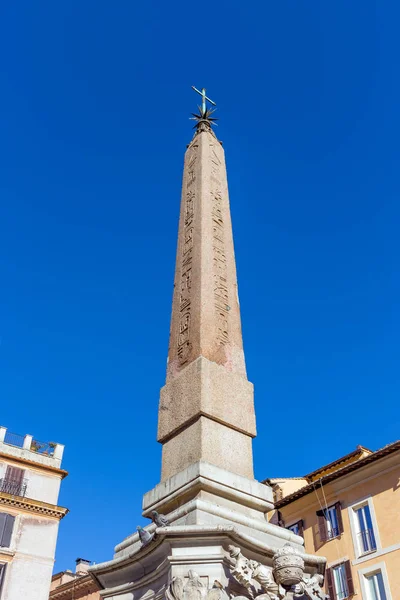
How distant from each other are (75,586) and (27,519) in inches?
222

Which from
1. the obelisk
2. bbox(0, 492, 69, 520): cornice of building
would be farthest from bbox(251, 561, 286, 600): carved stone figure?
bbox(0, 492, 69, 520): cornice of building

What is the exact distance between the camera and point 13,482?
21.1 m

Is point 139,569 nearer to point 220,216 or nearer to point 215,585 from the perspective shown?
point 215,585

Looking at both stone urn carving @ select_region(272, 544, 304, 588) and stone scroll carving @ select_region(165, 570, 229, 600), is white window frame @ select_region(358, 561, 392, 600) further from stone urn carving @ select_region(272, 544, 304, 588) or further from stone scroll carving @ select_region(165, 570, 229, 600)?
stone scroll carving @ select_region(165, 570, 229, 600)

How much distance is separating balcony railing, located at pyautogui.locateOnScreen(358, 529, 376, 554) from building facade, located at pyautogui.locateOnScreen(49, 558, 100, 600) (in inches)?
400

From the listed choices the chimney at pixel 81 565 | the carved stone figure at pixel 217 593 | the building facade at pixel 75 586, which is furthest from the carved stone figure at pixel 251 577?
the chimney at pixel 81 565

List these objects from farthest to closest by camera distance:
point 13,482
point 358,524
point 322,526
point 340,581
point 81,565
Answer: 1. point 81,565
2. point 13,482
3. point 322,526
4. point 358,524
5. point 340,581

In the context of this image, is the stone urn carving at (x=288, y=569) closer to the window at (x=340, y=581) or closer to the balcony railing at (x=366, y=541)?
the balcony railing at (x=366, y=541)

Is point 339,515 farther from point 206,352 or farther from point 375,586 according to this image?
point 206,352

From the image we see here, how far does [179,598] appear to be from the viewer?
4.08 meters

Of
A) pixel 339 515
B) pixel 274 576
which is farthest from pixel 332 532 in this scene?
pixel 274 576

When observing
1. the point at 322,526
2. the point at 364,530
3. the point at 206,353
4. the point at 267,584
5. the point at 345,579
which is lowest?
the point at 267,584

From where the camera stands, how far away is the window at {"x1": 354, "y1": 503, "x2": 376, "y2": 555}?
17.7 m

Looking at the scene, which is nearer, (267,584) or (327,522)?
(267,584)
